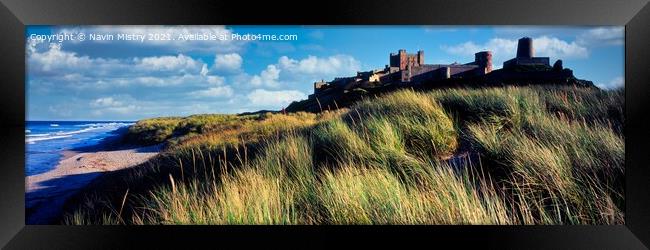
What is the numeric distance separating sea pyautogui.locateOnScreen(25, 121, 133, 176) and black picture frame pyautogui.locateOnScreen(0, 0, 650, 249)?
0.10m

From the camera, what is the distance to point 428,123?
14.1 feet

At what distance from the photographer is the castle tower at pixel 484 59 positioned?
12.3 feet

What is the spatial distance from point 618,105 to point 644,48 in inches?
19.2

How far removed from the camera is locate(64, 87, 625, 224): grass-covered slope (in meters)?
3.39

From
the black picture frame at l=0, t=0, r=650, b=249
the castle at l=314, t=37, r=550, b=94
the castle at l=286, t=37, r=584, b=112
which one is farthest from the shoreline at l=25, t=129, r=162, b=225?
the castle at l=314, t=37, r=550, b=94

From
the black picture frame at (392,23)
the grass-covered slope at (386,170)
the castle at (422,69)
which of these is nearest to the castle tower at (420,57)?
the castle at (422,69)

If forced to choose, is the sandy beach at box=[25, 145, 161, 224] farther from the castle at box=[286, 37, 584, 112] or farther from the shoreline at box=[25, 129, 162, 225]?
the castle at box=[286, 37, 584, 112]

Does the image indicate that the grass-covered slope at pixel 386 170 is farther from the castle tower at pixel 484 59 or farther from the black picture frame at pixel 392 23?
the castle tower at pixel 484 59

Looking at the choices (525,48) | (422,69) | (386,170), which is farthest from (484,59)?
(386,170)

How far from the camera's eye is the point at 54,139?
3.58 meters

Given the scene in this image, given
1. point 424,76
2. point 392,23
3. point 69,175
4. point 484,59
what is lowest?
point 69,175

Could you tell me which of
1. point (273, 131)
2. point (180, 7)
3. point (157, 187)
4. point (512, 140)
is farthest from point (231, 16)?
point (512, 140)

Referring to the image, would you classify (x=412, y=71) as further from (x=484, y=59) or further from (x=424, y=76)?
(x=484, y=59)

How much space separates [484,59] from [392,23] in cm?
106
